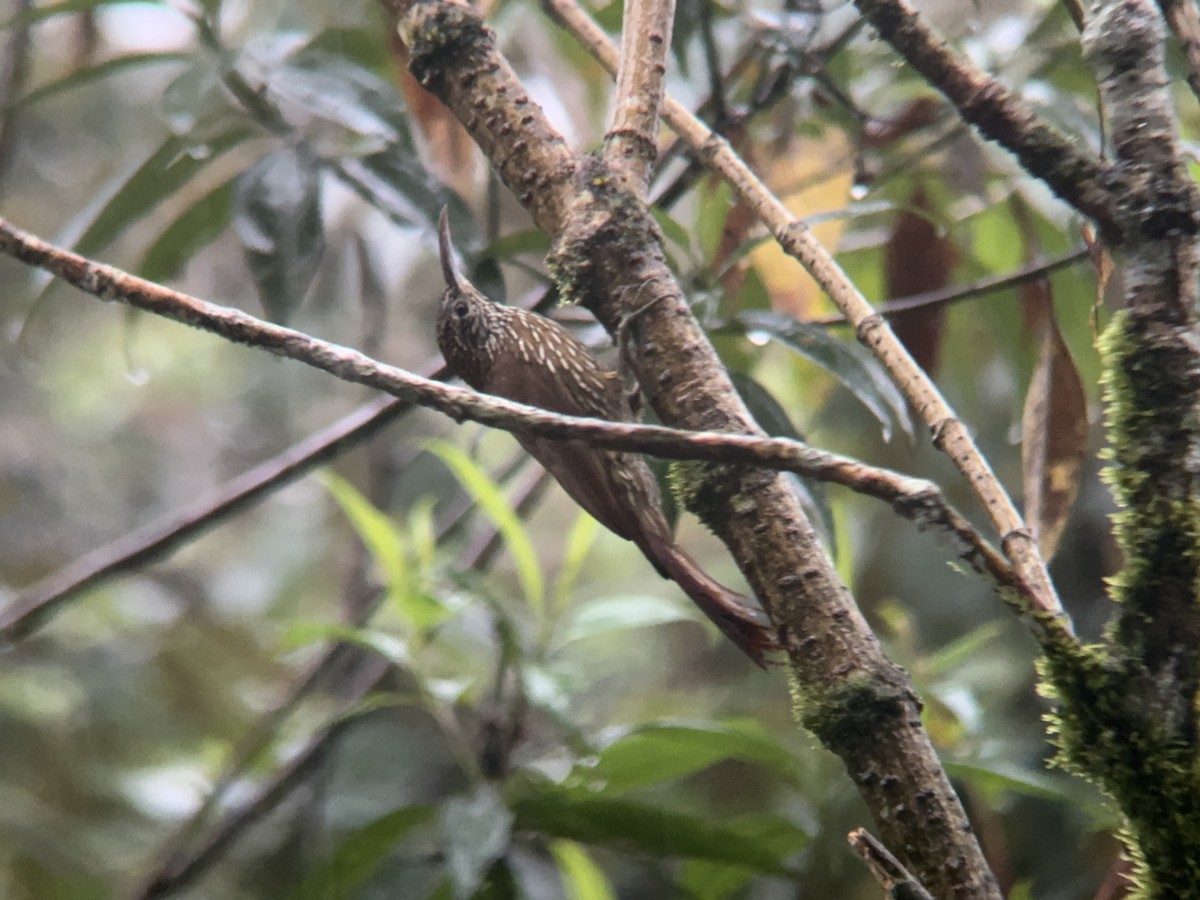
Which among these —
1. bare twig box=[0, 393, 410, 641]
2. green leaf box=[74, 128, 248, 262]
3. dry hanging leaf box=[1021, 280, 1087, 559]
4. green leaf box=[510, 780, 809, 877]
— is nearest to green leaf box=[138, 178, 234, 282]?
green leaf box=[74, 128, 248, 262]

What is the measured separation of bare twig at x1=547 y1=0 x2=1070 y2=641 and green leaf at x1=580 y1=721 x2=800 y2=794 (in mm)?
714

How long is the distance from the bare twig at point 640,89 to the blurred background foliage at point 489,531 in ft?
1.33

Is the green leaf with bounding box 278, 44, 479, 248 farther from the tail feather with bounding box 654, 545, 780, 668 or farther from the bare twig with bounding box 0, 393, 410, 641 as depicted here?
the tail feather with bounding box 654, 545, 780, 668

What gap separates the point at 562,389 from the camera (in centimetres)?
162

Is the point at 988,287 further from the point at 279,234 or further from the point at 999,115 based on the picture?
the point at 279,234

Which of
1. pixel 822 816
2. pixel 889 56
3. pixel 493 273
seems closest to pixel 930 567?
pixel 822 816

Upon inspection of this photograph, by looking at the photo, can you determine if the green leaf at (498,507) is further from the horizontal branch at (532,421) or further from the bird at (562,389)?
the horizontal branch at (532,421)

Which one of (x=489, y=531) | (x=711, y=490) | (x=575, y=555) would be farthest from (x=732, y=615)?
(x=489, y=531)

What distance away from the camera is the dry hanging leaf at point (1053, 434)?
1181mm

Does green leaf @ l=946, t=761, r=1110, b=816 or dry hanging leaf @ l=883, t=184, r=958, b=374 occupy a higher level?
dry hanging leaf @ l=883, t=184, r=958, b=374

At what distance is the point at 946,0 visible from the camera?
333 cm

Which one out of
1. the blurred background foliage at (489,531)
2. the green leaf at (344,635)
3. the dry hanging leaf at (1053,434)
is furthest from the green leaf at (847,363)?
the green leaf at (344,635)

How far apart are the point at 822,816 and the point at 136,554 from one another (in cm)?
119

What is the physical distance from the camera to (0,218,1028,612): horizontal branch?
71cm
